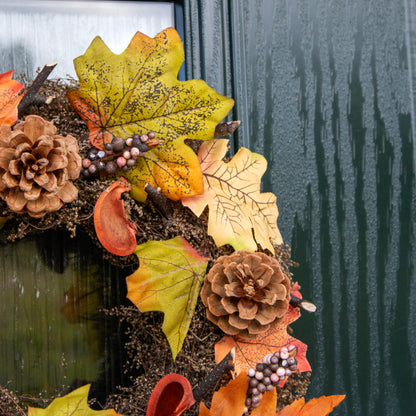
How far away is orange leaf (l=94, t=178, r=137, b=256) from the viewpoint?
697 millimetres

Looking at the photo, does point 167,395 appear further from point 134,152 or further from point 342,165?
point 342,165

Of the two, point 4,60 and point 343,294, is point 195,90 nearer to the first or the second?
point 4,60

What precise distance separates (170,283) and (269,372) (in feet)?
0.72

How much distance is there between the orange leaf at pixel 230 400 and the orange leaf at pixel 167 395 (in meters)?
0.05

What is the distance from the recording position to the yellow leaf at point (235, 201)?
2.60ft

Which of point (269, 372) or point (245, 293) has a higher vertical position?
point (245, 293)

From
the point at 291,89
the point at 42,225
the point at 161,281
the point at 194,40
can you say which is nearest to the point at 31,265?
the point at 42,225

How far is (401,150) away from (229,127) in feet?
1.72

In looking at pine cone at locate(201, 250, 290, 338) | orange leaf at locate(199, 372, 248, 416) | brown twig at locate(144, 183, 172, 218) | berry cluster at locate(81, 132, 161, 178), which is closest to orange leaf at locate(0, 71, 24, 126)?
berry cluster at locate(81, 132, 161, 178)

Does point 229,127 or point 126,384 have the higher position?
point 229,127

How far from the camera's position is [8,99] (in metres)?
0.71

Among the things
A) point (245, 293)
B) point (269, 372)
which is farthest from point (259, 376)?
point (245, 293)

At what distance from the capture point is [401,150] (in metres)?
1.11

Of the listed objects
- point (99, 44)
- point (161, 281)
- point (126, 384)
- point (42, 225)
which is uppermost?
point (99, 44)
